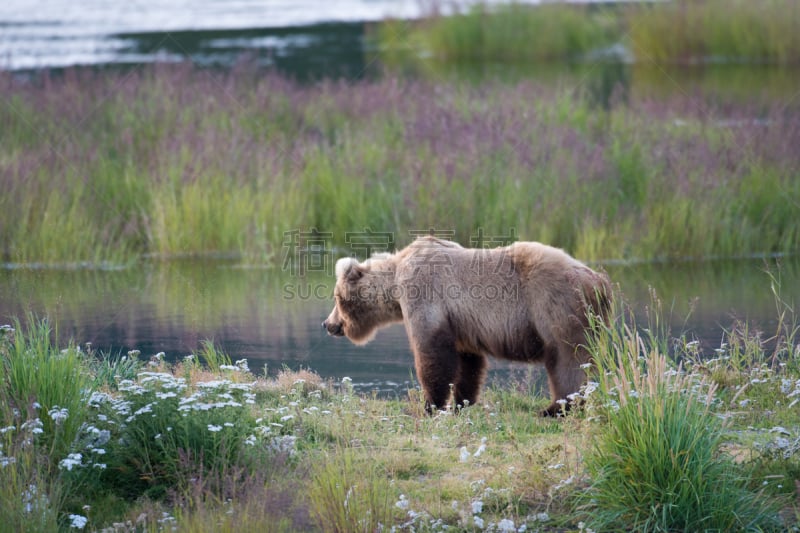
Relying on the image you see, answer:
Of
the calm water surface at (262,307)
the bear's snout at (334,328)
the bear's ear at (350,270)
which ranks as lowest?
the calm water surface at (262,307)

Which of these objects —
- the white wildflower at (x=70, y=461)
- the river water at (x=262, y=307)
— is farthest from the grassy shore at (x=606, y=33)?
the white wildflower at (x=70, y=461)

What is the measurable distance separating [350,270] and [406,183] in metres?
5.66

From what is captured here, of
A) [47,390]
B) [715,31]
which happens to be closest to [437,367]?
[47,390]

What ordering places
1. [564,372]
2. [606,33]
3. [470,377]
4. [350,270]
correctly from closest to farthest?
1. [564,372]
2. [470,377]
3. [350,270]
4. [606,33]

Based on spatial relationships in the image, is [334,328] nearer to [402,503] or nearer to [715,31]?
[402,503]

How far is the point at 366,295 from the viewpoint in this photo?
28.0 feet

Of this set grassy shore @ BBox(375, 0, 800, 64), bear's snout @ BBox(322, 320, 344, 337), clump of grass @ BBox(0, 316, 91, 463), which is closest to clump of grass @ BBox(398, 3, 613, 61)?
grassy shore @ BBox(375, 0, 800, 64)

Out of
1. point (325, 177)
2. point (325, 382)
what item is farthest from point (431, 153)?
point (325, 382)

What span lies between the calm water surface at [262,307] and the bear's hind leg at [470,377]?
2.87 feet

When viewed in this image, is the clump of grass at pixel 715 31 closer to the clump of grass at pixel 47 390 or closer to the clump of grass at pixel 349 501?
the clump of grass at pixel 47 390

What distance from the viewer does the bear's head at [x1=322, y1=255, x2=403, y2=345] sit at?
8453 millimetres

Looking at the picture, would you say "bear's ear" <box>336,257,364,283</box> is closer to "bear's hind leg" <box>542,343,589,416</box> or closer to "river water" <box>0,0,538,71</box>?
"bear's hind leg" <box>542,343,589,416</box>

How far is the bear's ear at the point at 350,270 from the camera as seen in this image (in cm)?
851

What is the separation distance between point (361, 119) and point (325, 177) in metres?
2.93
